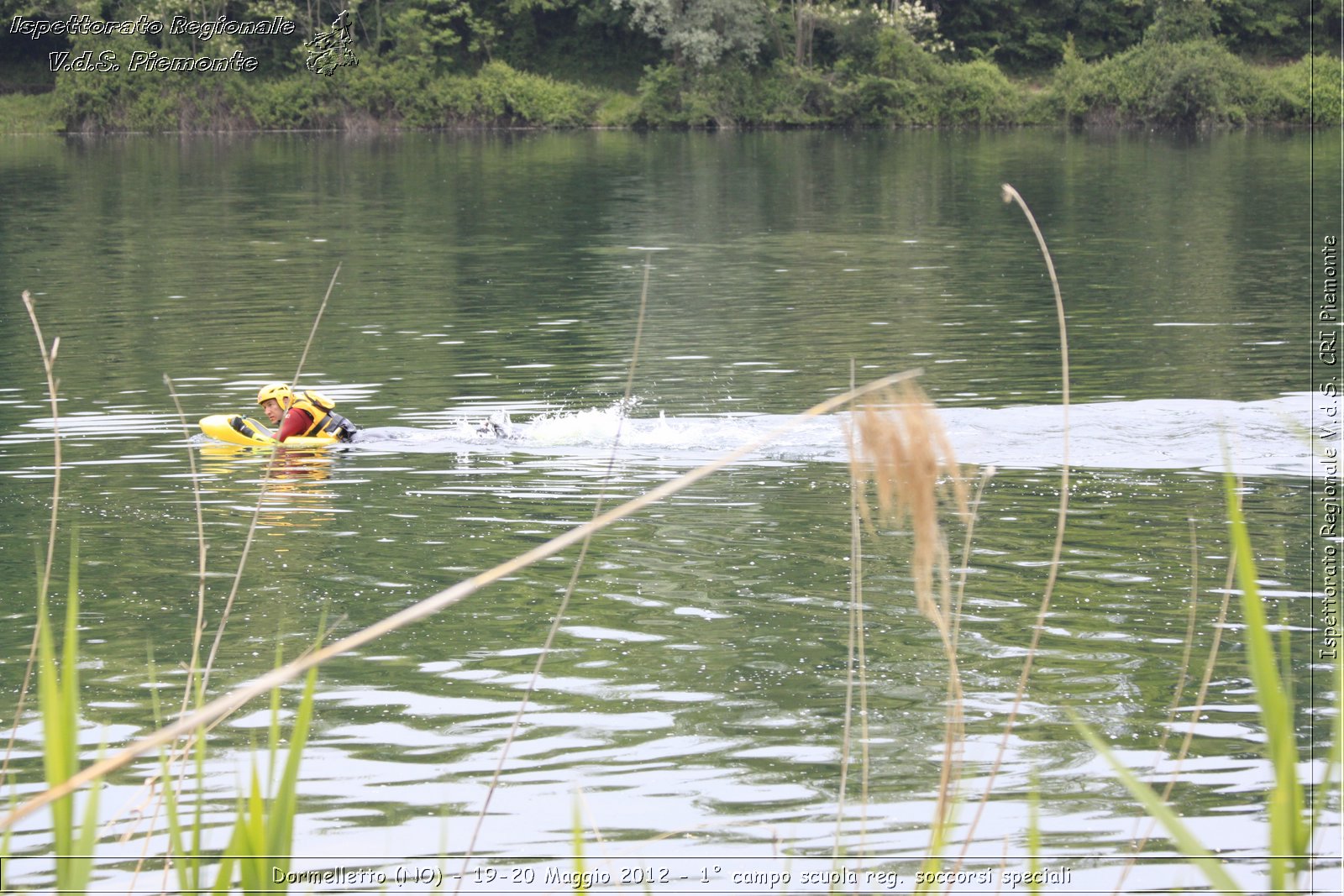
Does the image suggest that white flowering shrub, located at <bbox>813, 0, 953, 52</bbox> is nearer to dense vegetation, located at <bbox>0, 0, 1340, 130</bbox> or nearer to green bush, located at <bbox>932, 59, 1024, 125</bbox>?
dense vegetation, located at <bbox>0, 0, 1340, 130</bbox>

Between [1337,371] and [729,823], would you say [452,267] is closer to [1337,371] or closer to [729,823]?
[1337,371]

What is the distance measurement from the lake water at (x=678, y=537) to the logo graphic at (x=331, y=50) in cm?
3615

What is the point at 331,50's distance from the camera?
65.8m

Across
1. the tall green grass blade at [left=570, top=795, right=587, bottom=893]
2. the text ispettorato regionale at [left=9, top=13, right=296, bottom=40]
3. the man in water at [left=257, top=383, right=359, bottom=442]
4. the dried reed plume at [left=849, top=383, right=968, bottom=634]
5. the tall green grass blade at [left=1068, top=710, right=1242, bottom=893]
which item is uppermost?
the text ispettorato regionale at [left=9, top=13, right=296, bottom=40]

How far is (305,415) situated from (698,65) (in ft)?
173

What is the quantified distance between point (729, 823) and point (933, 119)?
201 feet

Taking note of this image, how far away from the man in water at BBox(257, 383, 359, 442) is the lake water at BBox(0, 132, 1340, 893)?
25 centimetres

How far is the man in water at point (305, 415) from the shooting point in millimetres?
14250

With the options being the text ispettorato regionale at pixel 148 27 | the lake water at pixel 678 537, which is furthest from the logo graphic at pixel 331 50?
the lake water at pixel 678 537

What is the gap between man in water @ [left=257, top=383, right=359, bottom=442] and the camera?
14250 millimetres

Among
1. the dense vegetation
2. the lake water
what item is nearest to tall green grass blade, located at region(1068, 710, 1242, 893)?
the lake water

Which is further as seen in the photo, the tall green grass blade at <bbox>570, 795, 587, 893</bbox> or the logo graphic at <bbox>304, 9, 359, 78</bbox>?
the logo graphic at <bbox>304, 9, 359, 78</bbox>

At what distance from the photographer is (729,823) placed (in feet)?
20.8

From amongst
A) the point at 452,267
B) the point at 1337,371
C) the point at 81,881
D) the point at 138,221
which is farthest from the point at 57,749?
the point at 138,221
